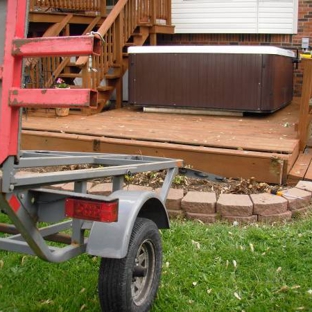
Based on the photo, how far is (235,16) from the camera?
1070 cm

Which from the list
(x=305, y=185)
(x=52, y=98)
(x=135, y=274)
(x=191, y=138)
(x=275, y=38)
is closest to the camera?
(x=52, y=98)

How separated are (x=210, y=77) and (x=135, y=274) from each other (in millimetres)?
5849

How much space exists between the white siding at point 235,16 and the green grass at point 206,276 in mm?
6882

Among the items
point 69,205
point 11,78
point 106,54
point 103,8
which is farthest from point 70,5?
point 11,78

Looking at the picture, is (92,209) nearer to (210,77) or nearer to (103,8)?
(210,77)

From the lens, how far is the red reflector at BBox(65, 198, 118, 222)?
8.18 ft

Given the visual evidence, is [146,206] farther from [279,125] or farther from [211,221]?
[279,125]

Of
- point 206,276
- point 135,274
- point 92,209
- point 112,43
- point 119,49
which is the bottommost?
point 206,276

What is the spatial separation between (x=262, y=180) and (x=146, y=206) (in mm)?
2459

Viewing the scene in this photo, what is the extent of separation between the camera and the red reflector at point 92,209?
2.49 metres

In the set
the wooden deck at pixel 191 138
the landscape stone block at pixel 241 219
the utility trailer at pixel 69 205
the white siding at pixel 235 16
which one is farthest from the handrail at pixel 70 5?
the utility trailer at pixel 69 205

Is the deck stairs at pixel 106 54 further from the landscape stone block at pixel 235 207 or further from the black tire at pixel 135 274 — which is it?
the black tire at pixel 135 274

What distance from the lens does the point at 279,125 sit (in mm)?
7504

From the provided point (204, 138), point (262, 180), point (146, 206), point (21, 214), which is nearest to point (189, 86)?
point (204, 138)
